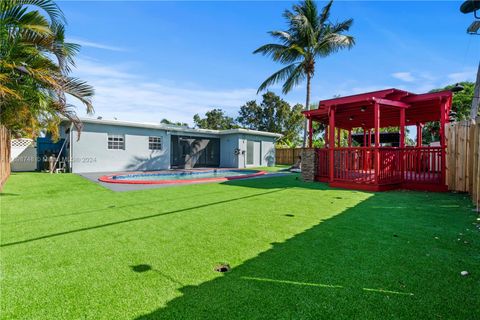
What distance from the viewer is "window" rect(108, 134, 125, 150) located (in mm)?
14944

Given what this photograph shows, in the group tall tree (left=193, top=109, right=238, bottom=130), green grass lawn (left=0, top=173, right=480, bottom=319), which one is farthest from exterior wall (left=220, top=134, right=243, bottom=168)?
tall tree (left=193, top=109, right=238, bottom=130)

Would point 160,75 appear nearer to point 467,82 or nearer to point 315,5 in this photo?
point 315,5

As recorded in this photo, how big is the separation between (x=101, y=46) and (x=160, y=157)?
744 centimetres

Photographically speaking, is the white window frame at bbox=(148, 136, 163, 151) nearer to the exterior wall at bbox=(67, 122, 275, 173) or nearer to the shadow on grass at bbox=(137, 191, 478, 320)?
the exterior wall at bbox=(67, 122, 275, 173)

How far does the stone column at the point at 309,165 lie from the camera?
10391mm

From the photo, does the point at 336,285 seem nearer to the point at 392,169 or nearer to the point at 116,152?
the point at 392,169

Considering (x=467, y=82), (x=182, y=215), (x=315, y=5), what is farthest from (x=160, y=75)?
(x=467, y=82)

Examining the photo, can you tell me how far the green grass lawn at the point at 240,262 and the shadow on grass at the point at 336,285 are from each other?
10 millimetres

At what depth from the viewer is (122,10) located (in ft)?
32.9

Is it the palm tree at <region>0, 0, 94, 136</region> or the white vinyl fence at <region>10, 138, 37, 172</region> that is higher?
the palm tree at <region>0, 0, 94, 136</region>

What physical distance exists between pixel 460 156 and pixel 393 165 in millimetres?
1813

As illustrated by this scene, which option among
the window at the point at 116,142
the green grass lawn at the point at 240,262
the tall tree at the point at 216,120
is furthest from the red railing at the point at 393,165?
Answer: the tall tree at the point at 216,120

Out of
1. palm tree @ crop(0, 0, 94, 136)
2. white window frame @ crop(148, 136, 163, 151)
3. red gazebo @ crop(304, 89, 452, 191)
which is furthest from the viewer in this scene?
white window frame @ crop(148, 136, 163, 151)

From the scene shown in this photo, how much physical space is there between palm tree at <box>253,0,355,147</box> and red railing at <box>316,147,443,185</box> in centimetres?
583
